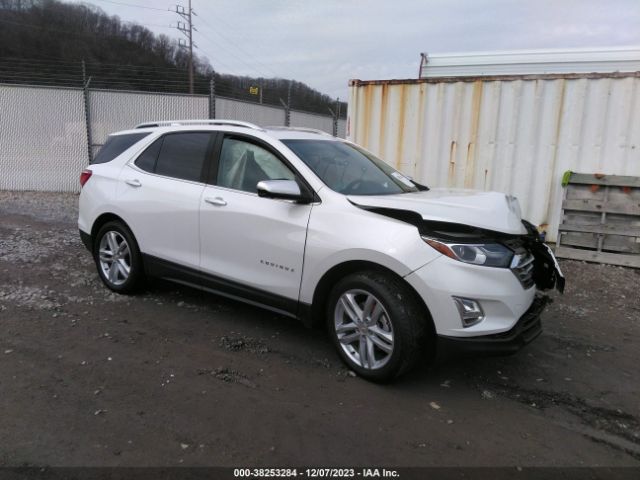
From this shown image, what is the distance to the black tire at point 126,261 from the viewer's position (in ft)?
16.0

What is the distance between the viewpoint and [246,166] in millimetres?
4180

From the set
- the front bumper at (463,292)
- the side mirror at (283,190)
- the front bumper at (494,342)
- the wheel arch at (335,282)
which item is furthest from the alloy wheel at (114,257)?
the front bumper at (494,342)

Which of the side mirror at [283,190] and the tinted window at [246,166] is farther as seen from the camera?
the tinted window at [246,166]

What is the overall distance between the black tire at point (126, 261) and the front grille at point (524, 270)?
3339 millimetres

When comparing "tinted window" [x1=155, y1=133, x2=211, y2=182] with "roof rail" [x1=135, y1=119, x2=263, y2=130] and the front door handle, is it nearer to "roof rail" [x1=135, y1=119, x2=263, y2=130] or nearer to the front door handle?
"roof rail" [x1=135, y1=119, x2=263, y2=130]

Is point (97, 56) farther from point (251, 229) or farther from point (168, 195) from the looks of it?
point (251, 229)

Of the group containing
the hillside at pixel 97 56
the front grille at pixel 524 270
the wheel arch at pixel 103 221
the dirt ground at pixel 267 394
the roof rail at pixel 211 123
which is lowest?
the dirt ground at pixel 267 394

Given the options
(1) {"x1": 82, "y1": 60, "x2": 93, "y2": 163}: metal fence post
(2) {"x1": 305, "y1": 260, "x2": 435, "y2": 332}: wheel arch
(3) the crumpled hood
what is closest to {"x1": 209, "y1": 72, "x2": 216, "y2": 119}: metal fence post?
(1) {"x1": 82, "y1": 60, "x2": 93, "y2": 163}: metal fence post

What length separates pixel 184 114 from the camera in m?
12.1

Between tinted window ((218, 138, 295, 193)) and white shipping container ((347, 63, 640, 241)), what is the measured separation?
408 centimetres

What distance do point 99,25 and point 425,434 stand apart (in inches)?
1332

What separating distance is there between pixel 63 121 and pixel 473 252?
38.2ft

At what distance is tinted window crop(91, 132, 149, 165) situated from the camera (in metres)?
5.11

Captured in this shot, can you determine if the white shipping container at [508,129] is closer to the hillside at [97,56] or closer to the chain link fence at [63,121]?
the chain link fence at [63,121]
